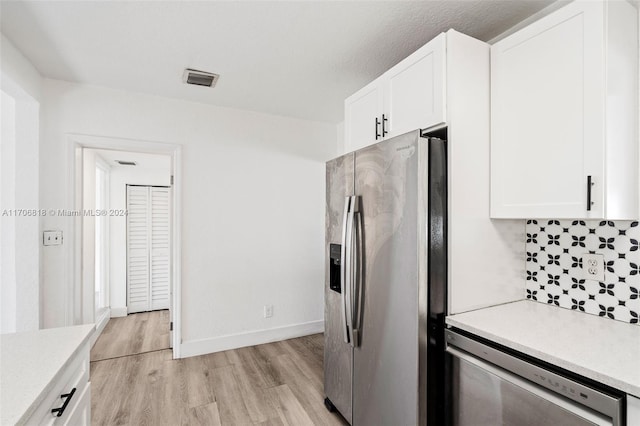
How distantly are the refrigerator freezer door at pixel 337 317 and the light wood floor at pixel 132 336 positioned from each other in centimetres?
202

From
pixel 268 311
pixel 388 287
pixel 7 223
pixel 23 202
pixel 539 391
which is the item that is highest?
pixel 23 202

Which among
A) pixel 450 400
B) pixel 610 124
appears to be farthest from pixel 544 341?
pixel 610 124

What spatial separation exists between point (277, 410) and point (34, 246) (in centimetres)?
217

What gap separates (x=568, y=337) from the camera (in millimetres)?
1262

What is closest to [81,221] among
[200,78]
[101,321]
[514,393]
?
[200,78]

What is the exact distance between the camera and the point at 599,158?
49.1 inches

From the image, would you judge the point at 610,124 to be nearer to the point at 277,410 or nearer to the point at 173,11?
the point at 173,11

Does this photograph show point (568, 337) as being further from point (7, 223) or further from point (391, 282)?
point (7, 223)

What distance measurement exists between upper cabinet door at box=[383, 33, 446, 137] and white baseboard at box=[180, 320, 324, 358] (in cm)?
245

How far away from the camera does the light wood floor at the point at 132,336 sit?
3156 mm

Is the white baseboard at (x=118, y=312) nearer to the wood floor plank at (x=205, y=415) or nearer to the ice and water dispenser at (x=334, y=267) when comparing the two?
the wood floor plank at (x=205, y=415)

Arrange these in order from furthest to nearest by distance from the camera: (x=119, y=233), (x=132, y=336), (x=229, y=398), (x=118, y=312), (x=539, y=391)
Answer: (x=119, y=233)
(x=118, y=312)
(x=132, y=336)
(x=229, y=398)
(x=539, y=391)

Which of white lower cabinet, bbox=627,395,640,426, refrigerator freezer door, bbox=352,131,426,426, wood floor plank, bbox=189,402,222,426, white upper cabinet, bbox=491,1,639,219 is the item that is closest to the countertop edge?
wood floor plank, bbox=189,402,222,426

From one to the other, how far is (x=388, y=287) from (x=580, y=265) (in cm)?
97
